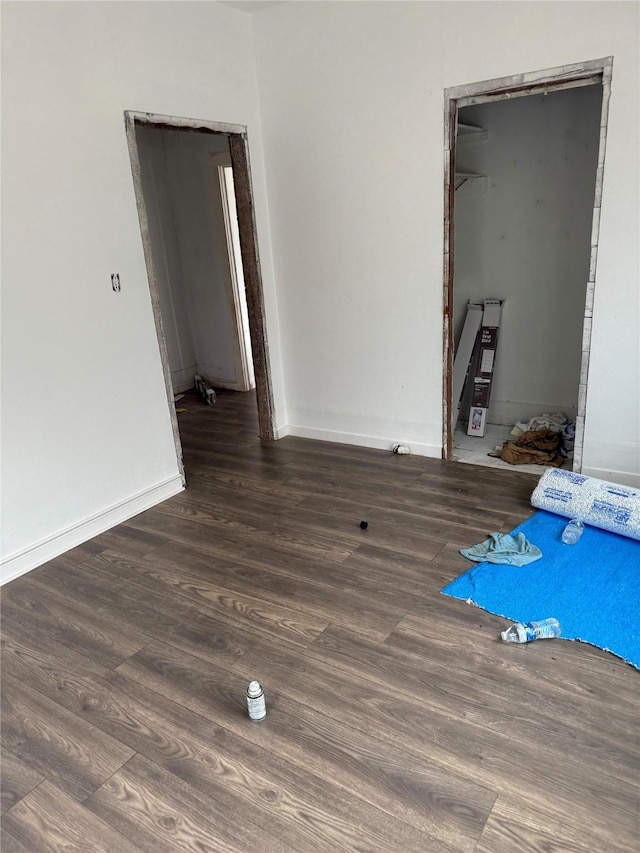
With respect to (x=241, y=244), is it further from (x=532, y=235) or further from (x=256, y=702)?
(x=256, y=702)

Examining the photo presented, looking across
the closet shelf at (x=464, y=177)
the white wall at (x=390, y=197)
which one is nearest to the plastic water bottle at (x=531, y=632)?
the white wall at (x=390, y=197)

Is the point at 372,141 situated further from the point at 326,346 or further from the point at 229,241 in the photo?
the point at 229,241

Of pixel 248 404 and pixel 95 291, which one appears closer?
pixel 95 291

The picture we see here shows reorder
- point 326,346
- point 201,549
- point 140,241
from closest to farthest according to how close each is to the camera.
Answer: point 201,549 → point 140,241 → point 326,346

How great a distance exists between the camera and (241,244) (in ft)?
14.0

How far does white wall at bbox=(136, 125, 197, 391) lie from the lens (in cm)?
576

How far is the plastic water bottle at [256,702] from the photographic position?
197 cm

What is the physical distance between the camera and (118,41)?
3.17m

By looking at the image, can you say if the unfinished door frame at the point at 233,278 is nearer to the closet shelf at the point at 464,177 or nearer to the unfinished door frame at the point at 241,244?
the unfinished door frame at the point at 241,244

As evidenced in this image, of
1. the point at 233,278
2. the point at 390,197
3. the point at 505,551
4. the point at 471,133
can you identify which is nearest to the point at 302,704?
the point at 505,551

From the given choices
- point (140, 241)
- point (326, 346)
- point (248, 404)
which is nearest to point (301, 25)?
point (140, 241)

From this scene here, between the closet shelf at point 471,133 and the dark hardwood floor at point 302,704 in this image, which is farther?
the closet shelf at point 471,133

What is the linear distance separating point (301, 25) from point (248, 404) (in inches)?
120

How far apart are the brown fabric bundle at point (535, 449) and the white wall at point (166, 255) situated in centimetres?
322
